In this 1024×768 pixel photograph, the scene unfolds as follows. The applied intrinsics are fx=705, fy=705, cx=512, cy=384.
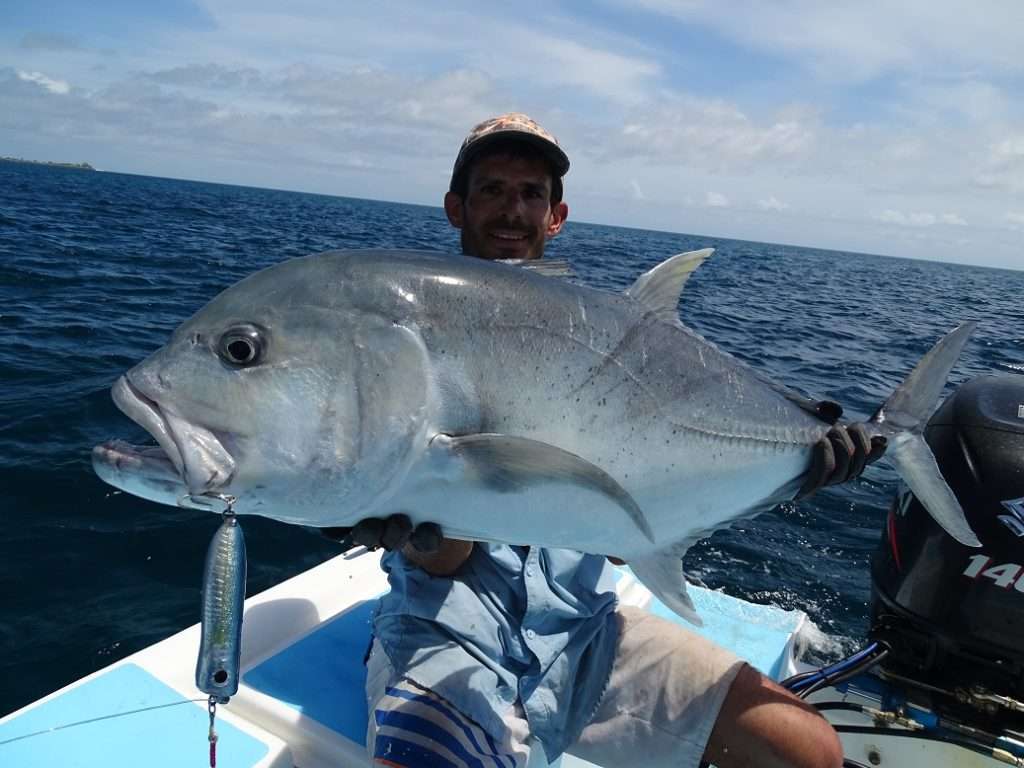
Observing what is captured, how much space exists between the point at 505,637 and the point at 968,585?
6.78ft

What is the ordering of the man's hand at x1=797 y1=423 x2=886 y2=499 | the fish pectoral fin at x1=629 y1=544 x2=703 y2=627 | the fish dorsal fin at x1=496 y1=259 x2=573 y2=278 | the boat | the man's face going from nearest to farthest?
the fish dorsal fin at x1=496 y1=259 x2=573 y2=278, the fish pectoral fin at x1=629 y1=544 x2=703 y2=627, the man's hand at x1=797 y1=423 x2=886 y2=499, the boat, the man's face

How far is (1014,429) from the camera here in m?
3.29

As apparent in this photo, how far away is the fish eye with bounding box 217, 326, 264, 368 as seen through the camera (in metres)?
1.70

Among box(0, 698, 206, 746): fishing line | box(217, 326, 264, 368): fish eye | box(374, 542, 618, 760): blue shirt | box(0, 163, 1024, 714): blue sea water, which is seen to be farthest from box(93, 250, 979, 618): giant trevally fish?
box(0, 163, 1024, 714): blue sea water

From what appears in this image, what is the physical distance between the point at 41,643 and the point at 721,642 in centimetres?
398

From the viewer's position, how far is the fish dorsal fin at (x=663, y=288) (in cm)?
223

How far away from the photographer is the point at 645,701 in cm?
281

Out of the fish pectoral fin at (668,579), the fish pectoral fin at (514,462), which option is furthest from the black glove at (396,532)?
the fish pectoral fin at (668,579)

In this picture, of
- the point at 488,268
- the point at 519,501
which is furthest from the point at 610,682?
the point at 488,268

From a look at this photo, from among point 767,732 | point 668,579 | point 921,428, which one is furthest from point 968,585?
point 668,579

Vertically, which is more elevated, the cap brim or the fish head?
the cap brim

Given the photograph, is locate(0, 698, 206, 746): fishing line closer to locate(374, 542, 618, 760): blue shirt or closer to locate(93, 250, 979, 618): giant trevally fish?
locate(374, 542, 618, 760): blue shirt

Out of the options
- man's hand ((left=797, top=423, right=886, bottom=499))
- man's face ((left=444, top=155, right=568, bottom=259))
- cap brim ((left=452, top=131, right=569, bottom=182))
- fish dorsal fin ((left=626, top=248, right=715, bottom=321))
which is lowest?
man's hand ((left=797, top=423, right=886, bottom=499))

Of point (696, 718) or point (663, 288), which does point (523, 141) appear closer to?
point (663, 288)
